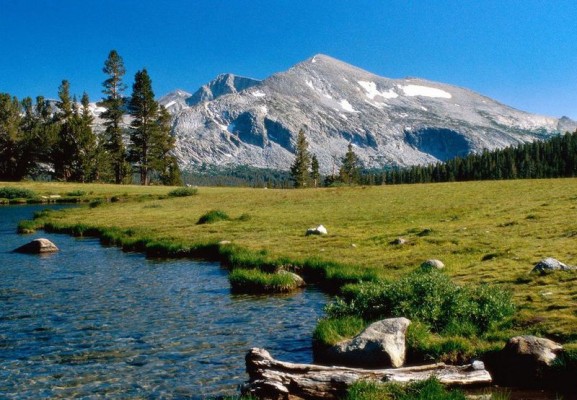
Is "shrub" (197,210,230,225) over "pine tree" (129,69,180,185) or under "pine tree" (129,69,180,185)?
under

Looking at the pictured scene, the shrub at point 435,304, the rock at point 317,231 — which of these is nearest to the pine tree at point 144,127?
the rock at point 317,231

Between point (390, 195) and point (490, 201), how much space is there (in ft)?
49.9

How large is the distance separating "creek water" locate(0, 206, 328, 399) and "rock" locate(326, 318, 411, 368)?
1.17 meters

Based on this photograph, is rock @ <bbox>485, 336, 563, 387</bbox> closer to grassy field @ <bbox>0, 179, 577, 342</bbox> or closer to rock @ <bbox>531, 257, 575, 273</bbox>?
grassy field @ <bbox>0, 179, 577, 342</bbox>

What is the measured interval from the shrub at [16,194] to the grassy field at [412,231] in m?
26.4

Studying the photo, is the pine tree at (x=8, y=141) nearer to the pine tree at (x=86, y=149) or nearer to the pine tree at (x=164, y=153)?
the pine tree at (x=86, y=149)

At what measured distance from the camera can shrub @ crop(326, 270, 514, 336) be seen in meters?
13.8

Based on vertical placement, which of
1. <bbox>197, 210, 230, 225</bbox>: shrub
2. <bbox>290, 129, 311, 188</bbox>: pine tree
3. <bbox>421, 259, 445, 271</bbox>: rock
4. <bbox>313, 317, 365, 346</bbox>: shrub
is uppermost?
<bbox>290, 129, 311, 188</bbox>: pine tree

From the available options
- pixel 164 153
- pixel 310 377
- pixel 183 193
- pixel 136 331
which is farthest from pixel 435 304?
pixel 164 153

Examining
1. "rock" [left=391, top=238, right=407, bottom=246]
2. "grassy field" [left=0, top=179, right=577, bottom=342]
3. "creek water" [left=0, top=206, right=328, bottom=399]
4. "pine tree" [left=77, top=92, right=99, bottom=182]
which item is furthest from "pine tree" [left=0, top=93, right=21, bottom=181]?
"rock" [left=391, top=238, right=407, bottom=246]

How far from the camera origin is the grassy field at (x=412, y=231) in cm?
1711

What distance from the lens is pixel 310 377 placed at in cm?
980

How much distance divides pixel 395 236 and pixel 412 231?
5.88 ft

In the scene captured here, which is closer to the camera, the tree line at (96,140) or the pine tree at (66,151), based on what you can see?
the tree line at (96,140)
